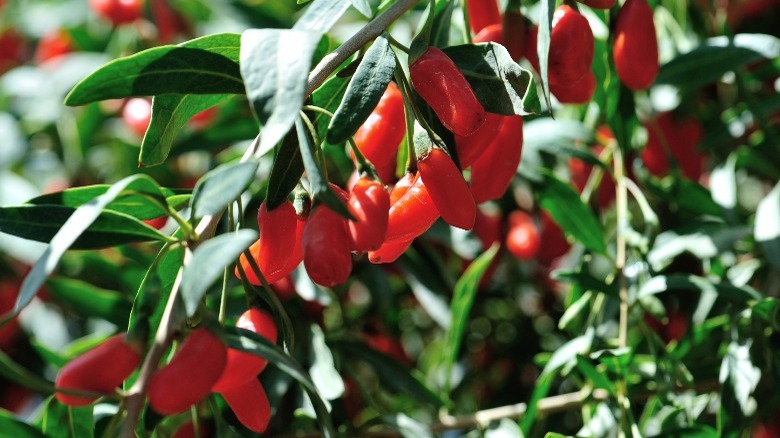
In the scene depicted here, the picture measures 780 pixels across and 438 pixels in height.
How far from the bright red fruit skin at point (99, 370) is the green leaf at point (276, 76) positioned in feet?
0.63

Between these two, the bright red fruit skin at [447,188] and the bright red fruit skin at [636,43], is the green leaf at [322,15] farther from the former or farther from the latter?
the bright red fruit skin at [636,43]

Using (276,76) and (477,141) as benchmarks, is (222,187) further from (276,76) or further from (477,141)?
(477,141)

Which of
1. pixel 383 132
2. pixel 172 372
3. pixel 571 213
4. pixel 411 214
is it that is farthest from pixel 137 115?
pixel 172 372

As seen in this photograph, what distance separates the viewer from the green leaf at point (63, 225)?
82cm

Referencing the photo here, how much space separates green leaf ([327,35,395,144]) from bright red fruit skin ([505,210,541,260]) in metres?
0.79

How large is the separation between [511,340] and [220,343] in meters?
1.18

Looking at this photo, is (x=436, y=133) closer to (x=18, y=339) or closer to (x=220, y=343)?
(x=220, y=343)

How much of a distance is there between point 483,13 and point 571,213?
0.39 metres

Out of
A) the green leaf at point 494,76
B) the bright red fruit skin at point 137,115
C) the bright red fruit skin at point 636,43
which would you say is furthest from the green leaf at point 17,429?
the bright red fruit skin at point 137,115

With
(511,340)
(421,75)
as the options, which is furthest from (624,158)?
(421,75)

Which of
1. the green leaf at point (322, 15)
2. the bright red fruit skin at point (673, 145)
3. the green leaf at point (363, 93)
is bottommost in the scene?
the bright red fruit skin at point (673, 145)

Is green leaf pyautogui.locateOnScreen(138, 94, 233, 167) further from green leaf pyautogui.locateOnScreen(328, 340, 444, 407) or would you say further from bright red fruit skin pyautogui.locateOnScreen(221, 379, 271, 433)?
green leaf pyautogui.locateOnScreen(328, 340, 444, 407)

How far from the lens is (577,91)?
3.45ft

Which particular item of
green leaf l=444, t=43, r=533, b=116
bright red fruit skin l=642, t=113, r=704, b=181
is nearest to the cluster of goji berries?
green leaf l=444, t=43, r=533, b=116
